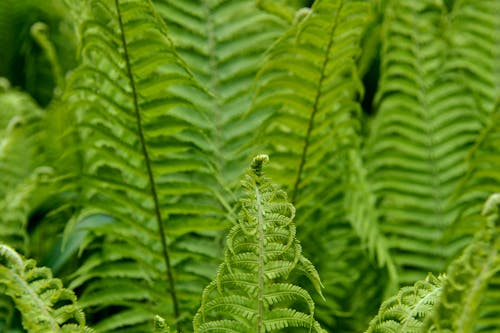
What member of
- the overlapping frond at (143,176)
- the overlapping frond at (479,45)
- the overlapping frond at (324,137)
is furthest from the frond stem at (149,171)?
the overlapping frond at (479,45)

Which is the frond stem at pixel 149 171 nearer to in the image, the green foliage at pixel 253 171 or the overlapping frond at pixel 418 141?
the green foliage at pixel 253 171

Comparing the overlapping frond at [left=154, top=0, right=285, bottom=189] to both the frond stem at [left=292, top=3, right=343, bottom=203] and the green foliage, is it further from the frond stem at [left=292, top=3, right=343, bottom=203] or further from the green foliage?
the frond stem at [left=292, top=3, right=343, bottom=203]

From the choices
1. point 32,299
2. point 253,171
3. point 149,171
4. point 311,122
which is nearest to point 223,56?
point 311,122

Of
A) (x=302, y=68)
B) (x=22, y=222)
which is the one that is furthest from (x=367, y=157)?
(x=22, y=222)

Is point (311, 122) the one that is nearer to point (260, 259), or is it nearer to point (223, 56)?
point (223, 56)

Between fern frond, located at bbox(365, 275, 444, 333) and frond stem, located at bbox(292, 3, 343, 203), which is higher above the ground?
frond stem, located at bbox(292, 3, 343, 203)

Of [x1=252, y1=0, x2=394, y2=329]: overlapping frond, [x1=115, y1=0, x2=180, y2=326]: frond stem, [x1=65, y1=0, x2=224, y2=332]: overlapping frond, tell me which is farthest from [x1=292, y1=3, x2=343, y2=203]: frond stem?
[x1=115, y1=0, x2=180, y2=326]: frond stem

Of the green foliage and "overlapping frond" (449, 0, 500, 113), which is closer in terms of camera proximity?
the green foliage
